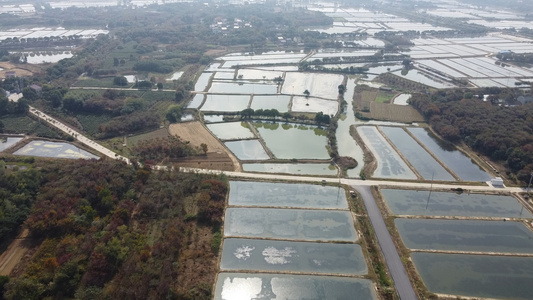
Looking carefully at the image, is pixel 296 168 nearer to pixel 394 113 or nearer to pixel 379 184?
pixel 379 184

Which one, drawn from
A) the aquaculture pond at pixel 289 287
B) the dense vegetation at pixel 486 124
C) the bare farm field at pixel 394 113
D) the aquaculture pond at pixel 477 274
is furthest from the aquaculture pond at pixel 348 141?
the aquaculture pond at pixel 289 287

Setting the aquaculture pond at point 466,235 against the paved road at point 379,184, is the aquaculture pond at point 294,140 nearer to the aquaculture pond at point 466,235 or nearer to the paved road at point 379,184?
the paved road at point 379,184

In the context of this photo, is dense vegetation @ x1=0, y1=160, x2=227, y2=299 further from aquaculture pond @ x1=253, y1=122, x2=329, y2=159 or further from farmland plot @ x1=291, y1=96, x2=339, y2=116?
farmland plot @ x1=291, y1=96, x2=339, y2=116

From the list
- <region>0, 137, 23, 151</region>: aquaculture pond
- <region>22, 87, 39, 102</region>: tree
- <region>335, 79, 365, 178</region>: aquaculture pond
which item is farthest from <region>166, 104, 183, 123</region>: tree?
<region>335, 79, 365, 178</region>: aquaculture pond

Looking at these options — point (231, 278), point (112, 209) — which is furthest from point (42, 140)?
point (231, 278)

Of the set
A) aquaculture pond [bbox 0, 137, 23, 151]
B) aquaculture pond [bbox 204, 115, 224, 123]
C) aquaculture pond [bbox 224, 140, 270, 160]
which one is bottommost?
aquaculture pond [bbox 0, 137, 23, 151]

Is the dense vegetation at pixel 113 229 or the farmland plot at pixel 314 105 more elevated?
the farmland plot at pixel 314 105

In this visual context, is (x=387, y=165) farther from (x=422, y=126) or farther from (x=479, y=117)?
(x=479, y=117)
